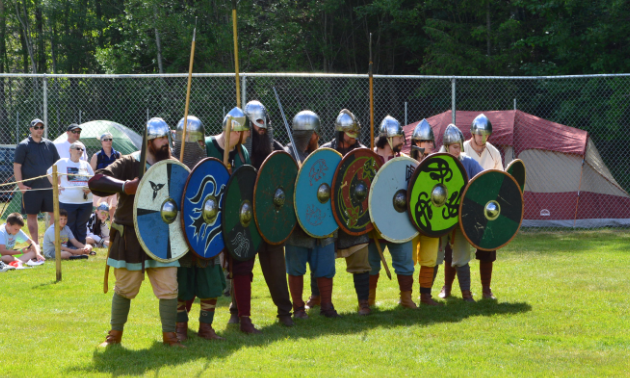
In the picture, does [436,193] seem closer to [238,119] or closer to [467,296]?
[467,296]

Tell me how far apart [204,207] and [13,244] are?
4196 millimetres

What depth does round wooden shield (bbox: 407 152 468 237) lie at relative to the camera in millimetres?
5477

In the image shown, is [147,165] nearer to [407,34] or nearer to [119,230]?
[119,230]

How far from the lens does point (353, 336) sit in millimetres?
4727

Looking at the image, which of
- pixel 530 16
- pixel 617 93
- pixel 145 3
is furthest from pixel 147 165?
pixel 145 3

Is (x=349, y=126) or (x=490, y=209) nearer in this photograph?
(x=349, y=126)

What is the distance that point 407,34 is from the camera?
19312 mm

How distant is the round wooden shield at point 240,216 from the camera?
15.0 ft

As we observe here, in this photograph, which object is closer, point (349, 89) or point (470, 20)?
point (349, 89)

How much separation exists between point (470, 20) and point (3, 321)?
1504 centimetres

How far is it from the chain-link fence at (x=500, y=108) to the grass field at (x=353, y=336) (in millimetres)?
3096

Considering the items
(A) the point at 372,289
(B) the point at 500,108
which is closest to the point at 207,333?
(A) the point at 372,289

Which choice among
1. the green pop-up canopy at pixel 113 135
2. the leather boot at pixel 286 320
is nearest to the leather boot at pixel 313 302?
the leather boot at pixel 286 320

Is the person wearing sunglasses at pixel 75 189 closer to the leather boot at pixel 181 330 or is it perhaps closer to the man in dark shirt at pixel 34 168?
the man in dark shirt at pixel 34 168
